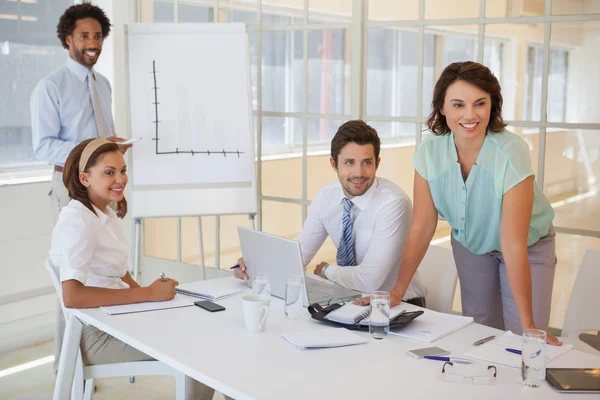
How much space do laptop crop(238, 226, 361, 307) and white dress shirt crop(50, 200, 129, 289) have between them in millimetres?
471

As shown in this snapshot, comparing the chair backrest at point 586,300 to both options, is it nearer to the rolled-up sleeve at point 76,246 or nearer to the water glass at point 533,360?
the water glass at point 533,360

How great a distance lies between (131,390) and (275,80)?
1.90 meters

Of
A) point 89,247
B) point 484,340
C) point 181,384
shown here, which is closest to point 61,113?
point 89,247

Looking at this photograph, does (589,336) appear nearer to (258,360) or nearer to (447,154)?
(447,154)

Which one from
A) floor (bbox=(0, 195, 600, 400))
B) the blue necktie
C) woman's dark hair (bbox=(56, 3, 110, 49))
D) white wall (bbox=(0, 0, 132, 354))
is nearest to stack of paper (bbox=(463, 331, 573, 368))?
the blue necktie

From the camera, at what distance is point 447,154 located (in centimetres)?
239

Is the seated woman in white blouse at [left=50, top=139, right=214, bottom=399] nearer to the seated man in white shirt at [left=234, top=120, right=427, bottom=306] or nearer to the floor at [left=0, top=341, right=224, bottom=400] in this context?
the seated man in white shirt at [left=234, top=120, right=427, bottom=306]

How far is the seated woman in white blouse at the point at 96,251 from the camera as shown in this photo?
223 cm

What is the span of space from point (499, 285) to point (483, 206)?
36 centimetres

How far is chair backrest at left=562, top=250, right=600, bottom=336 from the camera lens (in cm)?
250

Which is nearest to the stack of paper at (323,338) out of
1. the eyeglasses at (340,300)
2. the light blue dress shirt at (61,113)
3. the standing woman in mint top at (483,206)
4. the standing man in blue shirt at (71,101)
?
the eyeglasses at (340,300)

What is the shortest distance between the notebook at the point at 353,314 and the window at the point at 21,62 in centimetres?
303

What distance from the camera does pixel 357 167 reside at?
2.73m

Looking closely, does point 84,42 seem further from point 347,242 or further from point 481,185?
point 481,185
